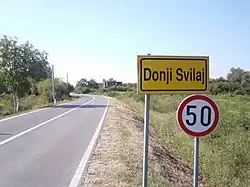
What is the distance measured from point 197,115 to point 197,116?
1cm

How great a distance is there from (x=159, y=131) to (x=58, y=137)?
27.9ft

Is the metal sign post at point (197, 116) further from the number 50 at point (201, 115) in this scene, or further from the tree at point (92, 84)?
the tree at point (92, 84)

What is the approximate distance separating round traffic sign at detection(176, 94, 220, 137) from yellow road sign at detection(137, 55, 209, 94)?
0.46 ft

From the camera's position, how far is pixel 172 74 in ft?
14.9

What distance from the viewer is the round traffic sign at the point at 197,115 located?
4.52 m

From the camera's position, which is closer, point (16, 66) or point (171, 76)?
point (171, 76)

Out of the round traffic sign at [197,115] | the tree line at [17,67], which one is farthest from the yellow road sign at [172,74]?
the tree line at [17,67]

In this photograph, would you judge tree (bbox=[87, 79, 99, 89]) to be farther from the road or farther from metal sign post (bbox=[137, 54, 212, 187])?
metal sign post (bbox=[137, 54, 212, 187])

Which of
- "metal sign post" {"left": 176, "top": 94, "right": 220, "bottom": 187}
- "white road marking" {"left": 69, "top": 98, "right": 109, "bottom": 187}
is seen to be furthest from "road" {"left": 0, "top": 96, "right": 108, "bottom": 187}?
"metal sign post" {"left": 176, "top": 94, "right": 220, "bottom": 187}

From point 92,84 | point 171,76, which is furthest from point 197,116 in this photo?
point 92,84

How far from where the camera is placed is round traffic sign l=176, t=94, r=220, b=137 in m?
4.52

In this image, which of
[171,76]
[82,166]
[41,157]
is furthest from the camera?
[41,157]

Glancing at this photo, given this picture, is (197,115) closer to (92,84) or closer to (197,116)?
(197,116)

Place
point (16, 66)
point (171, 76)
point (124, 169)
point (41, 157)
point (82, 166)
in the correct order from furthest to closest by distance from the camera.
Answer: point (16, 66)
point (41, 157)
point (82, 166)
point (124, 169)
point (171, 76)
